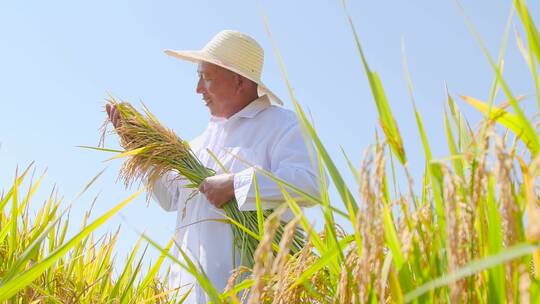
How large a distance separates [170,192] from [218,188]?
0.64 meters

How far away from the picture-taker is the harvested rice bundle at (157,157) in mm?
3201

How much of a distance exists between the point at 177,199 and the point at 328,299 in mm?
2239

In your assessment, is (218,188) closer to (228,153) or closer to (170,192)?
(228,153)

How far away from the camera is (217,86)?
3.56m

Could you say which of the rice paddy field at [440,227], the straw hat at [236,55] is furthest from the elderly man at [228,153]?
the rice paddy field at [440,227]

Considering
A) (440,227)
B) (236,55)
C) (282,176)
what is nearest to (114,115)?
(236,55)

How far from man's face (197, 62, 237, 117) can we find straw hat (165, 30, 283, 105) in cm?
4

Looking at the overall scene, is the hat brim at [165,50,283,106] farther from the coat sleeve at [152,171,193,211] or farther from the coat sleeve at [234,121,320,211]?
the coat sleeve at [152,171,193,211]

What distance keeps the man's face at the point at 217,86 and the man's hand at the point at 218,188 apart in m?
0.59

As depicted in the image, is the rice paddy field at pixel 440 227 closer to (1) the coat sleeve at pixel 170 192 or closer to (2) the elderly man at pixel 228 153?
(2) the elderly man at pixel 228 153

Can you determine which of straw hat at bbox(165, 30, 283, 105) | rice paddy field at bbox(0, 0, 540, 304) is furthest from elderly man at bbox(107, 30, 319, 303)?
rice paddy field at bbox(0, 0, 540, 304)

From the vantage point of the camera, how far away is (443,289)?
1.03m

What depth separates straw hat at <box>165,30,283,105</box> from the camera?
3553 millimetres

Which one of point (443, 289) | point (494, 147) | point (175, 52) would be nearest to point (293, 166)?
point (175, 52)
